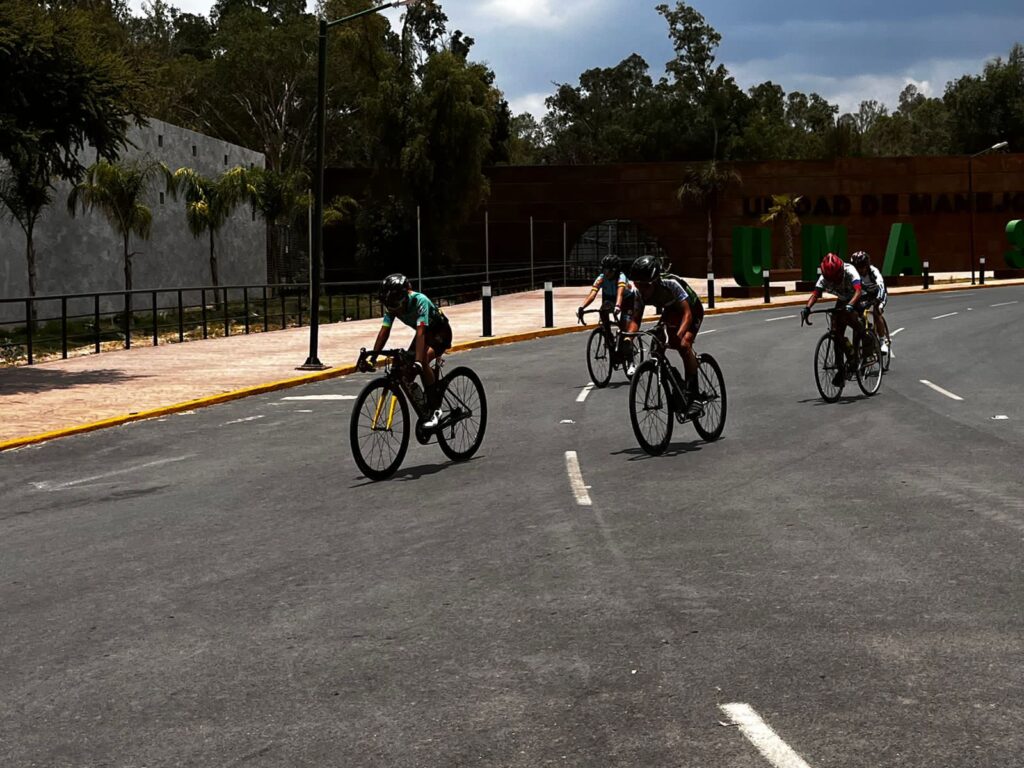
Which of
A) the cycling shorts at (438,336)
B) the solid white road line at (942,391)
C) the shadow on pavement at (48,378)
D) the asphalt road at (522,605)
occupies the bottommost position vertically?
the asphalt road at (522,605)

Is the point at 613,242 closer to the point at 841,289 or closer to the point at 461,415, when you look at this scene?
the point at 841,289

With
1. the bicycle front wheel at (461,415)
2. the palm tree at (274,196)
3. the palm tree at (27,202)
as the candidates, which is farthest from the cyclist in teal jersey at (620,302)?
the palm tree at (274,196)

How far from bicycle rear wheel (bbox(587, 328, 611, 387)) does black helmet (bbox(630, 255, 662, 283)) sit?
7114 mm

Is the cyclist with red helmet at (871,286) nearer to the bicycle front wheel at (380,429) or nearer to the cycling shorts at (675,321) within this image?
the cycling shorts at (675,321)

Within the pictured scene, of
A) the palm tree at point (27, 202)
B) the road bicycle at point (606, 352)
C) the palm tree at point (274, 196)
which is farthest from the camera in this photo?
the palm tree at point (274, 196)

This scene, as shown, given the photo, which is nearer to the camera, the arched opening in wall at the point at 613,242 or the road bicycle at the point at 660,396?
the road bicycle at the point at 660,396

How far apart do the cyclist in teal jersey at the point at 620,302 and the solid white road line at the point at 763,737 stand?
13.1 m

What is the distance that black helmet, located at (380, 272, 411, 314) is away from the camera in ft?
36.0

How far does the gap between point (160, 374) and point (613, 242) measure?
52290 mm

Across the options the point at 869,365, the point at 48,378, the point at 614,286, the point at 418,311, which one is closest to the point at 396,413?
the point at 418,311

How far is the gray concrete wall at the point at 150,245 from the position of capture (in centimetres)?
3114

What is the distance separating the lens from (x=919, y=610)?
6.56 m

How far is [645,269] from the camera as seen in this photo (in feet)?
39.0

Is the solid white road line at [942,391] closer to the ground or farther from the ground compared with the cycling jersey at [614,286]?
closer to the ground
